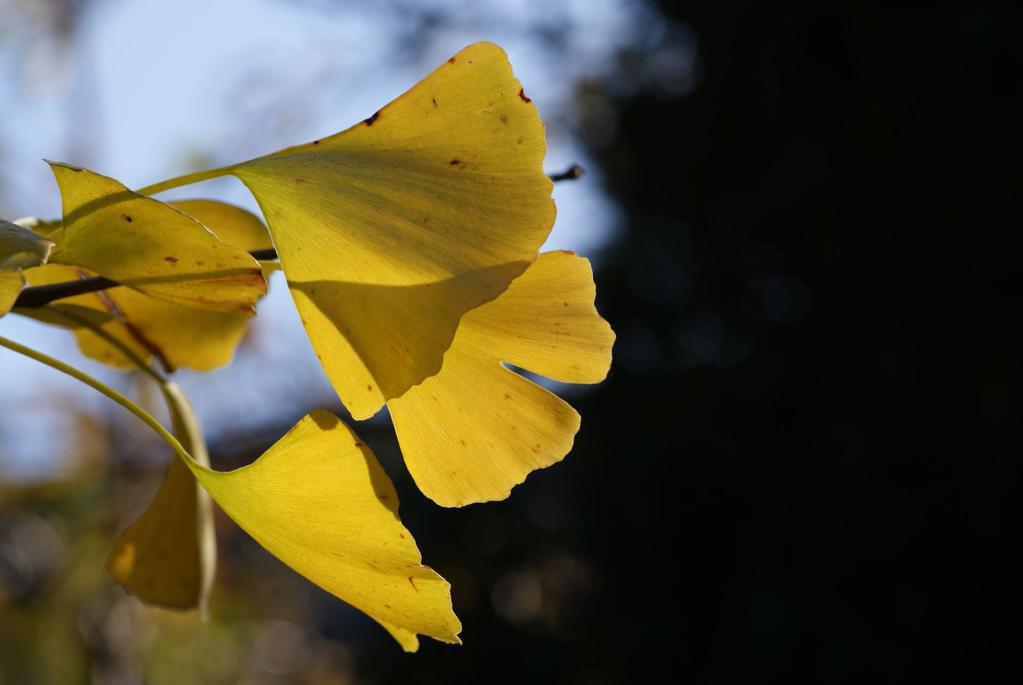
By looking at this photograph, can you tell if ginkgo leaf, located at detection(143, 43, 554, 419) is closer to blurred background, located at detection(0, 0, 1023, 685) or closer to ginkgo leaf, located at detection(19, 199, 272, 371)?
ginkgo leaf, located at detection(19, 199, 272, 371)

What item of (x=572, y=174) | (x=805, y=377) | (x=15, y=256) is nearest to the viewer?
(x=15, y=256)

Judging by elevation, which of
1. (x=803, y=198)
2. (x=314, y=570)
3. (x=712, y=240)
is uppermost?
(x=314, y=570)

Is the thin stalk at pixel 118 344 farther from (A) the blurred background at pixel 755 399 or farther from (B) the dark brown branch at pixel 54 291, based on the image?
(A) the blurred background at pixel 755 399

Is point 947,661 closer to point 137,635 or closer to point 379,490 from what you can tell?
point 379,490

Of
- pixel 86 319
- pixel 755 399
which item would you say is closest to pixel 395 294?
pixel 86 319

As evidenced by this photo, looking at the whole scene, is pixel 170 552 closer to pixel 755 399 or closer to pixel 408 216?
pixel 408 216

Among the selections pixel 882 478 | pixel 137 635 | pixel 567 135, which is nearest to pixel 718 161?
pixel 567 135

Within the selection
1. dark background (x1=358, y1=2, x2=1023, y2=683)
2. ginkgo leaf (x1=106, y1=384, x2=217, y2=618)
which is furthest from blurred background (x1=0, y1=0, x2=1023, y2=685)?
ginkgo leaf (x1=106, y1=384, x2=217, y2=618)

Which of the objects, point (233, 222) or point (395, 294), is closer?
point (395, 294)
